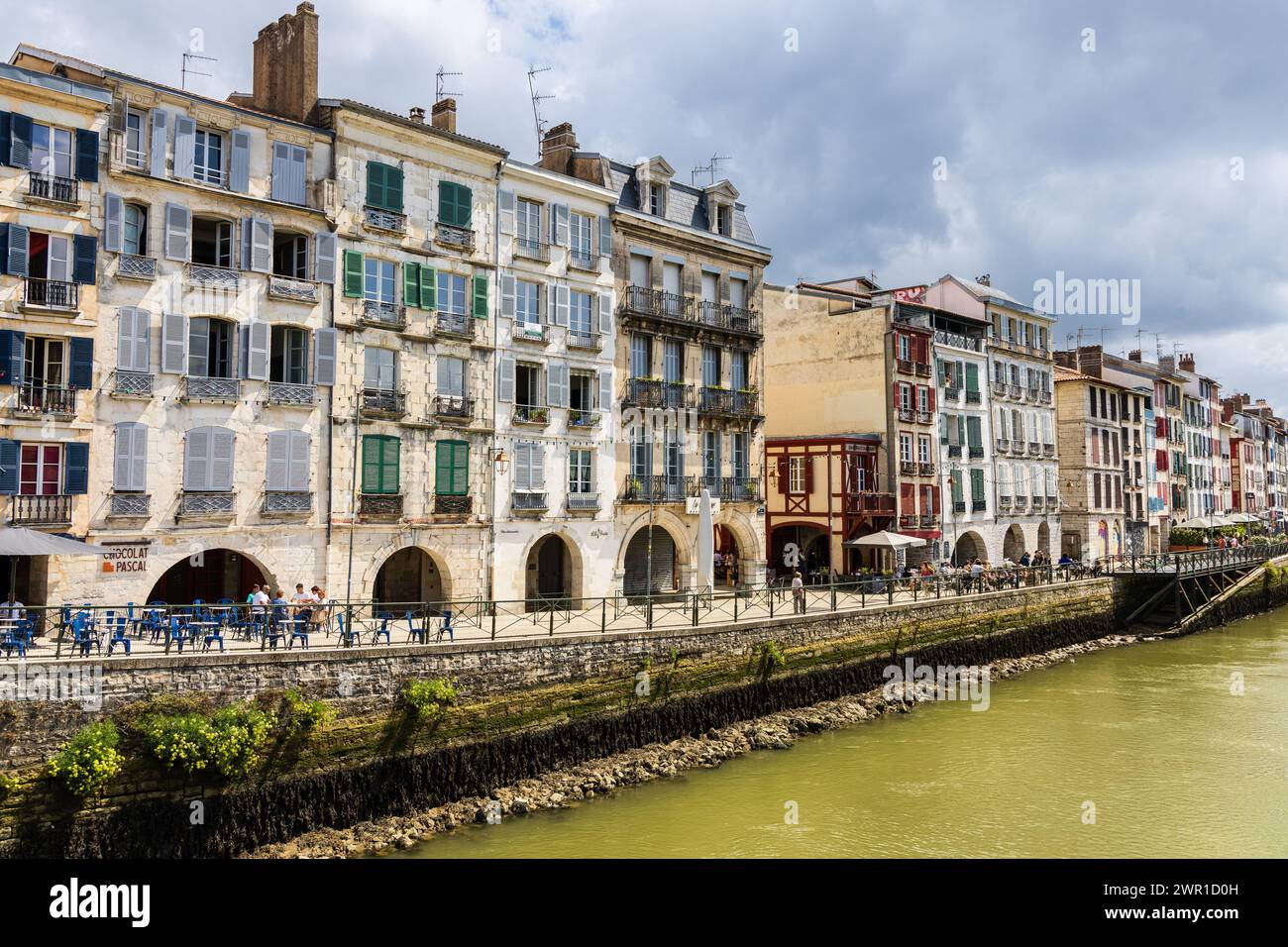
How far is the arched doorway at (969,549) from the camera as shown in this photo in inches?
1839

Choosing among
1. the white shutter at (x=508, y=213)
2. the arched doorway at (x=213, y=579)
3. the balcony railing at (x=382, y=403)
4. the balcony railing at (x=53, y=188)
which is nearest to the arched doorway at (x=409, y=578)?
the arched doorway at (x=213, y=579)

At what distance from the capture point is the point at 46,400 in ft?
Answer: 66.4

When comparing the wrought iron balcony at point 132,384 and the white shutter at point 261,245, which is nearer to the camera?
the wrought iron balcony at point 132,384

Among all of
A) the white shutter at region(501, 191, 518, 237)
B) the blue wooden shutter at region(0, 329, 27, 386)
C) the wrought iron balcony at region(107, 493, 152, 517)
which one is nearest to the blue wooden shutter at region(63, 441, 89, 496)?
the wrought iron balcony at region(107, 493, 152, 517)

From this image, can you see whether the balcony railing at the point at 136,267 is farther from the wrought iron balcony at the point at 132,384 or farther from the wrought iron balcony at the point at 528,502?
the wrought iron balcony at the point at 528,502

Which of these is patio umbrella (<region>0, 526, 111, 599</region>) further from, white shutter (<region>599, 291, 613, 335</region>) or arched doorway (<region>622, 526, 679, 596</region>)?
arched doorway (<region>622, 526, 679, 596</region>)

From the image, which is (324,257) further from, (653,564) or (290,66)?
(653,564)

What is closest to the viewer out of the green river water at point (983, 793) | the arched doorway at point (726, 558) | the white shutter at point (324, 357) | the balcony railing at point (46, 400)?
the green river water at point (983, 793)

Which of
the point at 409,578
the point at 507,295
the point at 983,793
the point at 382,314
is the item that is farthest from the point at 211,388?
the point at 983,793

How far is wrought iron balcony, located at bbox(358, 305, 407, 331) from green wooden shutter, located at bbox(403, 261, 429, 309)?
38cm

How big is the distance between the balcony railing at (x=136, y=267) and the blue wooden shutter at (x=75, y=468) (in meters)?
3.89

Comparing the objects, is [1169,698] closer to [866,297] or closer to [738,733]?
[738,733]

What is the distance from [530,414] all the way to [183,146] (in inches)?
442

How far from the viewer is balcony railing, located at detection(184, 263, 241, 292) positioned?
882 inches
